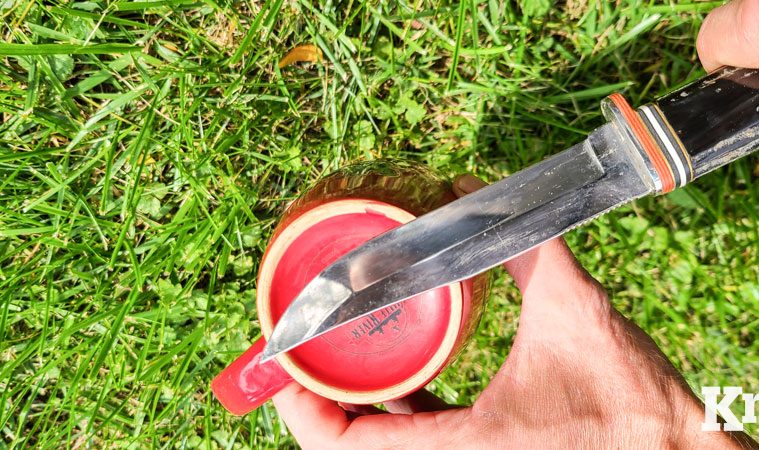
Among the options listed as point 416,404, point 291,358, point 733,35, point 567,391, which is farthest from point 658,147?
point 416,404

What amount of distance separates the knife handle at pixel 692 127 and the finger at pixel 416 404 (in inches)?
35.6

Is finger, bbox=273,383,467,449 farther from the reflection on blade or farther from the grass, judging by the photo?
the grass

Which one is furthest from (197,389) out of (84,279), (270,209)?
(270,209)

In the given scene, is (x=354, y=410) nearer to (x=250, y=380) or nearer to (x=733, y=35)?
(x=250, y=380)

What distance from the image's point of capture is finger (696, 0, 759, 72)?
121 centimetres

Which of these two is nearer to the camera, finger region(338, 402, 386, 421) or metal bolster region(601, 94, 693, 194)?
metal bolster region(601, 94, 693, 194)

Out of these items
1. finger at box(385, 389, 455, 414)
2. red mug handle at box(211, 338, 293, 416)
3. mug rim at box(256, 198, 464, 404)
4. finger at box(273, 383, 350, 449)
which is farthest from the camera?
finger at box(385, 389, 455, 414)

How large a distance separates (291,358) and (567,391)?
666mm

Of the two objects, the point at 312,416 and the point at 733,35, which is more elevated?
the point at 733,35

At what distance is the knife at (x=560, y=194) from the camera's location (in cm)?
117

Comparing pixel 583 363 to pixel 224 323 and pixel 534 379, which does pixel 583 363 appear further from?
pixel 224 323

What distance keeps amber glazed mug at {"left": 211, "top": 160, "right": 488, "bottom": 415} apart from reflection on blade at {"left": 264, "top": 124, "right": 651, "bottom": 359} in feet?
0.35

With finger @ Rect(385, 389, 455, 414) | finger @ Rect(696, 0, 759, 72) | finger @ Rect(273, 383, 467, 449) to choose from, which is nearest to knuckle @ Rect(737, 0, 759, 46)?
finger @ Rect(696, 0, 759, 72)

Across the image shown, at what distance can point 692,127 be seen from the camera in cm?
117
